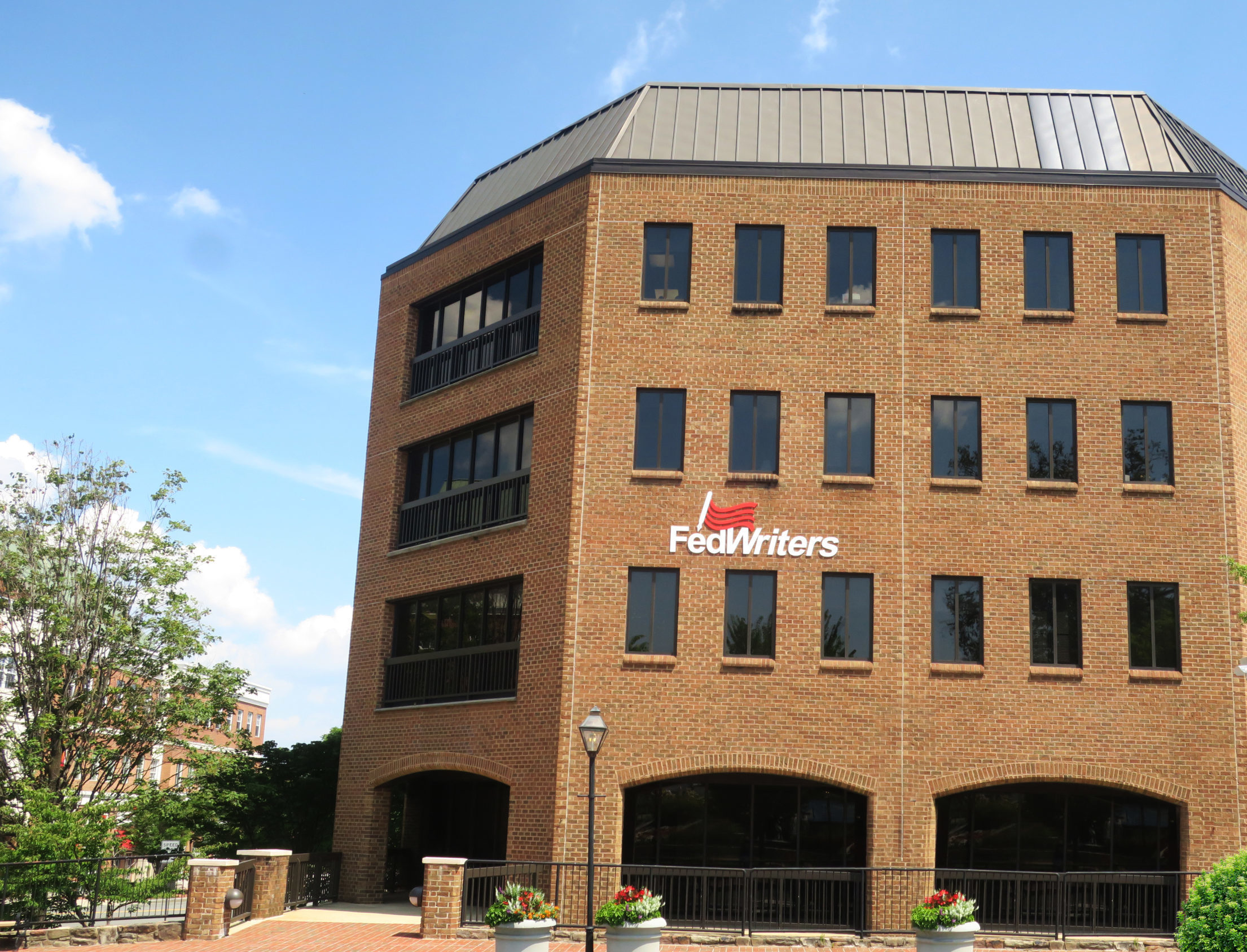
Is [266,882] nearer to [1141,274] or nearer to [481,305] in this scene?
[481,305]

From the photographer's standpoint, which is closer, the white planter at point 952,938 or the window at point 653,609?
the white planter at point 952,938

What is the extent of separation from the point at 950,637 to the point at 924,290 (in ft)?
23.6

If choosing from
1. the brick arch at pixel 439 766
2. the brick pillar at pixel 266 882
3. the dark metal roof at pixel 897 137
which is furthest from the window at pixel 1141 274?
the brick pillar at pixel 266 882

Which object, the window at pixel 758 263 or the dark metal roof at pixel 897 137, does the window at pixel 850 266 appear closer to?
the window at pixel 758 263

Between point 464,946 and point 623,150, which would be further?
point 623,150

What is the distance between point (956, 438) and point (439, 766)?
1308 cm

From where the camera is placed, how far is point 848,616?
24766 mm

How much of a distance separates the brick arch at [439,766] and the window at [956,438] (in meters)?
10.8

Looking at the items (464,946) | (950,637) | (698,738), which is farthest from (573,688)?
(950,637)

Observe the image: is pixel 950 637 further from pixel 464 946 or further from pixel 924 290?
pixel 464 946

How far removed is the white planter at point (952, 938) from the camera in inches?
741

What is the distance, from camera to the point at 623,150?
27859mm

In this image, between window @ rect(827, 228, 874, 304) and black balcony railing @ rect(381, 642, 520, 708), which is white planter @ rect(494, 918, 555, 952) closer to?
black balcony railing @ rect(381, 642, 520, 708)

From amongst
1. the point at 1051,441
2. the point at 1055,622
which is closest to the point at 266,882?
the point at 1055,622
